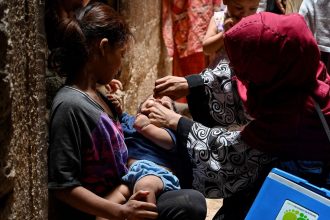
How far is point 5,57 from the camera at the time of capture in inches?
54.4

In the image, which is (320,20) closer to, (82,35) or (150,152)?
(150,152)

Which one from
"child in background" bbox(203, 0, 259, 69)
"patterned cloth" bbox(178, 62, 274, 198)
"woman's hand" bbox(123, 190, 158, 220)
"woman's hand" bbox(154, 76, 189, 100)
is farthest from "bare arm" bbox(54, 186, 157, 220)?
"child in background" bbox(203, 0, 259, 69)

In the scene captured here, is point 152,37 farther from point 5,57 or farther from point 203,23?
point 5,57

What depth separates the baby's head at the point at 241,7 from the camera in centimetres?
303

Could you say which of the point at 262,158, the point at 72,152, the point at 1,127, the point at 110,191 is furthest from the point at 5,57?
the point at 262,158

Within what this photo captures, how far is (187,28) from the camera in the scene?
4523mm

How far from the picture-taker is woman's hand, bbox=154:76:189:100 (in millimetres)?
2406

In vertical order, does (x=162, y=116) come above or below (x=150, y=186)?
above

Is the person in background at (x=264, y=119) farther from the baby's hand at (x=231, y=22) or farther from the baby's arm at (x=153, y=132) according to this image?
the baby's hand at (x=231, y=22)

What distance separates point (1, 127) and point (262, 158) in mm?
989

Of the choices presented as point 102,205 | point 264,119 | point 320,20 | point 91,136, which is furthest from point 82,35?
point 320,20

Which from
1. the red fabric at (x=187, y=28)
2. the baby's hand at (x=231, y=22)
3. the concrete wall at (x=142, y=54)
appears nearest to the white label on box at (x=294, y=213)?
the baby's hand at (x=231, y=22)

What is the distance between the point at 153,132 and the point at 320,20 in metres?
1.46

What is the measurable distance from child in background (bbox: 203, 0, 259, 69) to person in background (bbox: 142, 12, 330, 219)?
889mm
